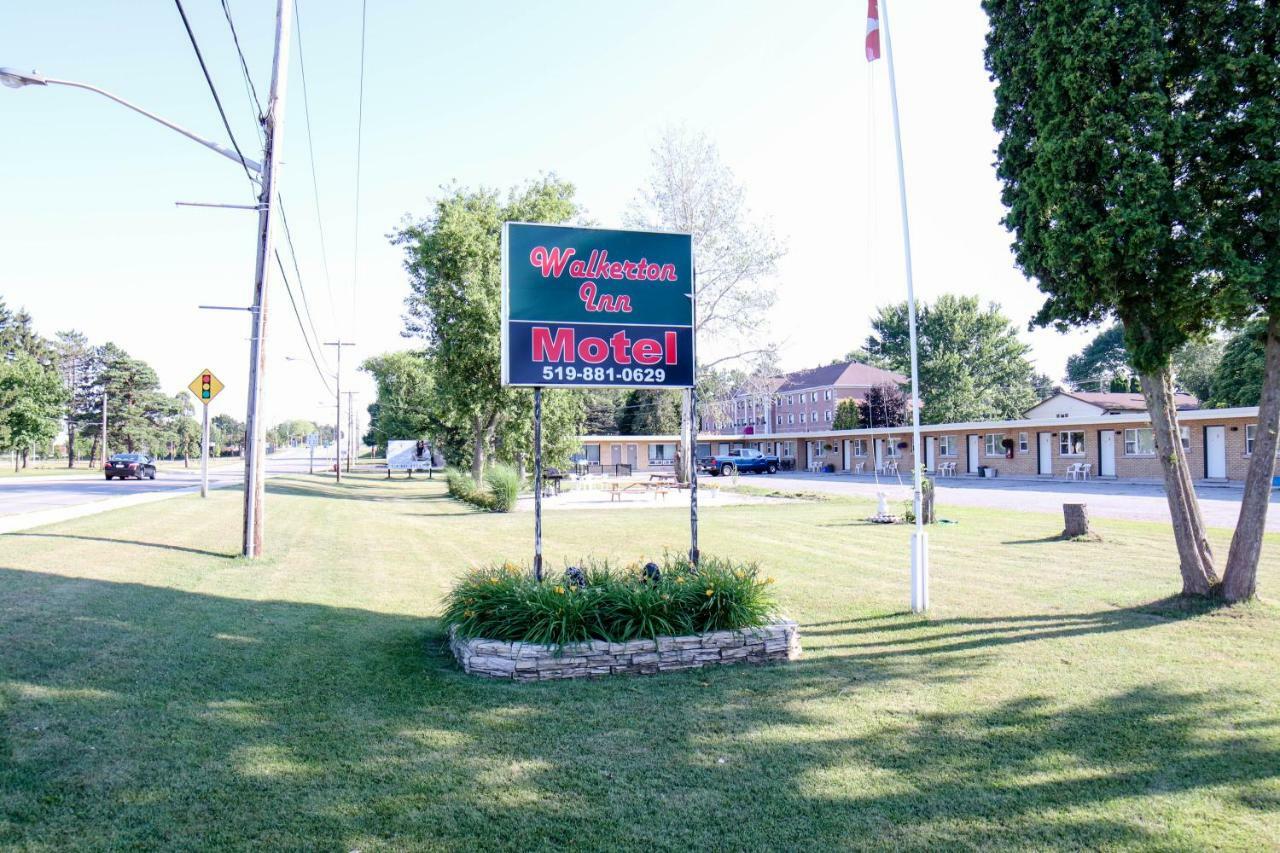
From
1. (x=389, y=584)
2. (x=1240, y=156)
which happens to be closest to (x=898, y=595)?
(x=1240, y=156)

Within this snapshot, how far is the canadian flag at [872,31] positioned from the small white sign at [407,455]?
159 ft

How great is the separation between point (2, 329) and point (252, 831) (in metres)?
75.5

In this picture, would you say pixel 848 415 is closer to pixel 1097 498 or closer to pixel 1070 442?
pixel 1070 442

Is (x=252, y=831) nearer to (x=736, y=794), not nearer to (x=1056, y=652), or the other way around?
(x=736, y=794)

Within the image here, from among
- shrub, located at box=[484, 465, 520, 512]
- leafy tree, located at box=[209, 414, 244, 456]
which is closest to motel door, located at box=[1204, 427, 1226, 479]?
shrub, located at box=[484, 465, 520, 512]

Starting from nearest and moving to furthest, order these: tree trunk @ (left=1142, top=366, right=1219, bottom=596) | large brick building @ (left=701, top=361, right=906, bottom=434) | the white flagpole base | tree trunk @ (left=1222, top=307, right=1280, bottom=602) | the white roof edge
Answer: tree trunk @ (left=1222, top=307, right=1280, bottom=602), tree trunk @ (left=1142, top=366, right=1219, bottom=596), the white flagpole base, the white roof edge, large brick building @ (left=701, top=361, right=906, bottom=434)

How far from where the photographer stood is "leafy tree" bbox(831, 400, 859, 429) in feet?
199

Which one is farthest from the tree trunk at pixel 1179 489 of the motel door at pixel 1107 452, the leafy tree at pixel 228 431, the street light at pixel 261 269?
the leafy tree at pixel 228 431

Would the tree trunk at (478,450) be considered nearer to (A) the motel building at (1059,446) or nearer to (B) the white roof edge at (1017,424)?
(B) the white roof edge at (1017,424)

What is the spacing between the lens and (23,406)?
158ft

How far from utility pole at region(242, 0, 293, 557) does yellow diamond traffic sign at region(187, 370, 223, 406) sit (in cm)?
990

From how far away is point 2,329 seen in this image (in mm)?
60719

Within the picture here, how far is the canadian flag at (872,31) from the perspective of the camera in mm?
9016

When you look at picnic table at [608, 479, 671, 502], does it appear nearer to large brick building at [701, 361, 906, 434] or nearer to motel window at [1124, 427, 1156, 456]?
motel window at [1124, 427, 1156, 456]
